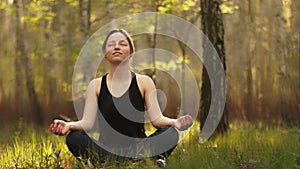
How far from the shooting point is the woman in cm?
419

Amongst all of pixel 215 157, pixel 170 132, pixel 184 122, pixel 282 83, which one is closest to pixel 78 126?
pixel 170 132

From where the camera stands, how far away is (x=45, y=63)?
57.6ft

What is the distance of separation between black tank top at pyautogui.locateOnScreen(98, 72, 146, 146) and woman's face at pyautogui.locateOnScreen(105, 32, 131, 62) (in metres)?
0.27

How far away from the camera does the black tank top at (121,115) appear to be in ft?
14.3

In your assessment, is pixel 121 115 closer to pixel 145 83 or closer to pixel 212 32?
pixel 145 83

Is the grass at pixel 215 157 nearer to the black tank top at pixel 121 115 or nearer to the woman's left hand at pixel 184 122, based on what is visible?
the woman's left hand at pixel 184 122

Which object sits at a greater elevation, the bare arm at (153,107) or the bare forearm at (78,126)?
the bare arm at (153,107)

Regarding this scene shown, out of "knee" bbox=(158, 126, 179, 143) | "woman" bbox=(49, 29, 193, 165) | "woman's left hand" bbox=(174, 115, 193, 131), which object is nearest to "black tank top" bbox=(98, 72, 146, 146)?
"woman" bbox=(49, 29, 193, 165)

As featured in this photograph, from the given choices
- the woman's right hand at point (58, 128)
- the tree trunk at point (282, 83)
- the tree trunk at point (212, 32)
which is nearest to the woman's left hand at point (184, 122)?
the woman's right hand at point (58, 128)

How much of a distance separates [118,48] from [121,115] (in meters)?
0.58

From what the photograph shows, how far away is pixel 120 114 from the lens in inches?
171

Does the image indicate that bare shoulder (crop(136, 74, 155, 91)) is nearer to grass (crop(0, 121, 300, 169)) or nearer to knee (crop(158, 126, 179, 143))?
knee (crop(158, 126, 179, 143))

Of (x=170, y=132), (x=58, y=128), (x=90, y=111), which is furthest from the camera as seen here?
(x=90, y=111)

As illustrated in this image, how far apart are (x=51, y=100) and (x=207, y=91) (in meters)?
4.63
